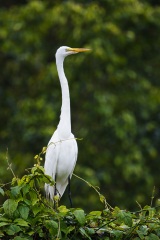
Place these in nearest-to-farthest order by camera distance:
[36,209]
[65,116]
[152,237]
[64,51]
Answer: [36,209], [152,237], [65,116], [64,51]

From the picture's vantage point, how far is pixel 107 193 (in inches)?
419

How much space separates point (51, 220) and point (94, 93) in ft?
21.0

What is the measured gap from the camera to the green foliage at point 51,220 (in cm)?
379

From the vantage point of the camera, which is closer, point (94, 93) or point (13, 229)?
point (13, 229)

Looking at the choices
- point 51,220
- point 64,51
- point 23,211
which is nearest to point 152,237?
point 51,220

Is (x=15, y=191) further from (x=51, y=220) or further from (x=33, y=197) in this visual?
(x=51, y=220)

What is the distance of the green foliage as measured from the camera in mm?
3793

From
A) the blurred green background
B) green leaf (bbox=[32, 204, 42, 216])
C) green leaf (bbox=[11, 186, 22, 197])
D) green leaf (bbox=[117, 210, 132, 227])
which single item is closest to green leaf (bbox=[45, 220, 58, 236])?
green leaf (bbox=[32, 204, 42, 216])

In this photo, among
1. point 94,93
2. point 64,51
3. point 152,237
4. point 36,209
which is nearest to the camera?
point 36,209

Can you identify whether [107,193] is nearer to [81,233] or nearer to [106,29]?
[106,29]

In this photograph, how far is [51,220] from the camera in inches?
149

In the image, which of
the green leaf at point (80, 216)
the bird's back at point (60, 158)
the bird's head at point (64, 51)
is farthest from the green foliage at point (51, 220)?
the bird's head at point (64, 51)

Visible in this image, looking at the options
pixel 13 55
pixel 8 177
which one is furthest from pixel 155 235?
pixel 13 55

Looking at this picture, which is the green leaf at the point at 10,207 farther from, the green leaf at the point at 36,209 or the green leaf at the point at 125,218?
the green leaf at the point at 125,218
